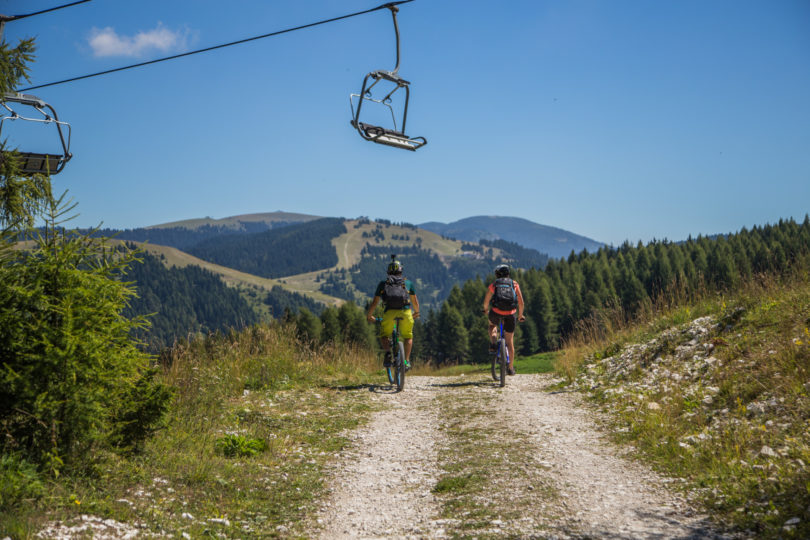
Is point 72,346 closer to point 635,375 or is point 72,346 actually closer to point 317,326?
point 635,375

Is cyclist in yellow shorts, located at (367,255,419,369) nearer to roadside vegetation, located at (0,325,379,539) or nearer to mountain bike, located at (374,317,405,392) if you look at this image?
mountain bike, located at (374,317,405,392)

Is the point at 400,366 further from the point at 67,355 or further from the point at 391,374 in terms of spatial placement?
the point at 67,355

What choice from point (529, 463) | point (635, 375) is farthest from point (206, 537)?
point (635, 375)

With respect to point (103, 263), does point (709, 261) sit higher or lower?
higher

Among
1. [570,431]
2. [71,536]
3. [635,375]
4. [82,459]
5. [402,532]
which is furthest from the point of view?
[635,375]

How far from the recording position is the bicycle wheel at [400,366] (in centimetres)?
1162

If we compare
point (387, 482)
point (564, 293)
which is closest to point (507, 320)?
point (387, 482)

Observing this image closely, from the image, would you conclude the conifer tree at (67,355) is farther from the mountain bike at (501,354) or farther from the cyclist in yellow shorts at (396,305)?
the mountain bike at (501,354)

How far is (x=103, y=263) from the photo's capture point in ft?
18.9

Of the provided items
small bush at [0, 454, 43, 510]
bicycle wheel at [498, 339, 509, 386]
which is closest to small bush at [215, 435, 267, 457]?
small bush at [0, 454, 43, 510]

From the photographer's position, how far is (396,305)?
38.2 ft

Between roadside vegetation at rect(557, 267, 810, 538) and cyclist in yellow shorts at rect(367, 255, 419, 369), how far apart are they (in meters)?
3.91

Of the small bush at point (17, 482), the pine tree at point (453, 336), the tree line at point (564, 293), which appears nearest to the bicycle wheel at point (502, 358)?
the small bush at point (17, 482)

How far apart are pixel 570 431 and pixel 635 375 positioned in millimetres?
2995
